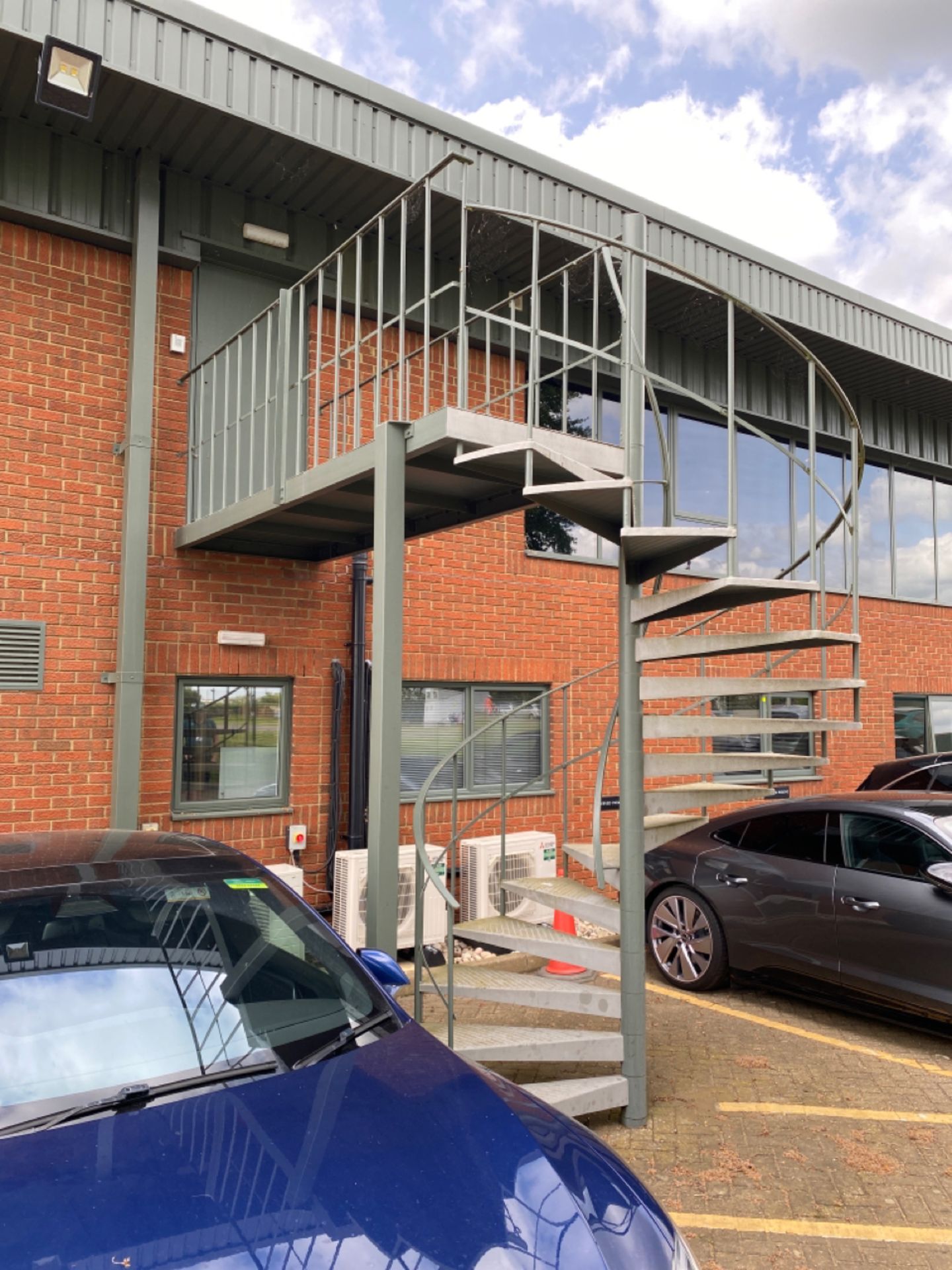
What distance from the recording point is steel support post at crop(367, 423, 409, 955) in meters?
4.57

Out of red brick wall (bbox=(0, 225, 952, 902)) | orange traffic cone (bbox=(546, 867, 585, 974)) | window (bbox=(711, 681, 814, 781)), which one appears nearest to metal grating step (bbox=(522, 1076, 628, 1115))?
orange traffic cone (bbox=(546, 867, 585, 974))

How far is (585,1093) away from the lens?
4.27 metres

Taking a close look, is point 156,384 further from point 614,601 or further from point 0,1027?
point 0,1027

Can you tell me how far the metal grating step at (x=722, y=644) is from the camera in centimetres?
457

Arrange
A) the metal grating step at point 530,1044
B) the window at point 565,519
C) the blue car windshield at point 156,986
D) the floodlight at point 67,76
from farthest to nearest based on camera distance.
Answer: the window at point 565,519 < the floodlight at point 67,76 < the metal grating step at point 530,1044 < the blue car windshield at point 156,986

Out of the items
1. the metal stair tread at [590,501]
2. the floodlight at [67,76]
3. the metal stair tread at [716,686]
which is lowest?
the metal stair tread at [716,686]

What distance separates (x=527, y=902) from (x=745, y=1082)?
107 inches

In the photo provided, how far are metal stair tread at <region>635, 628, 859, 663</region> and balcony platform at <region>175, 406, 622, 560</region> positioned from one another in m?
0.91

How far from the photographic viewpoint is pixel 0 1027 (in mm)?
2529

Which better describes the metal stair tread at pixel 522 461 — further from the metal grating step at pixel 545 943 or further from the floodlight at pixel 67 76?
the floodlight at pixel 67 76

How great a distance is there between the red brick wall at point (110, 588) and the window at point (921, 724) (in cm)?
596

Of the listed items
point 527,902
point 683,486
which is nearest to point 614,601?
point 683,486

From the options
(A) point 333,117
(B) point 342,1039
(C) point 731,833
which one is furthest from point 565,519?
(B) point 342,1039

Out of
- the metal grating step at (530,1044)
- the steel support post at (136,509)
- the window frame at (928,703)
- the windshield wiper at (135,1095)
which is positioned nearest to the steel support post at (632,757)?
the metal grating step at (530,1044)
